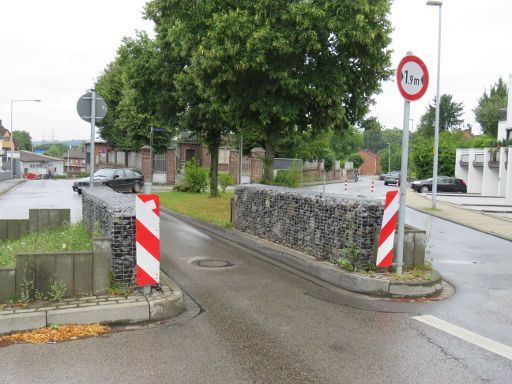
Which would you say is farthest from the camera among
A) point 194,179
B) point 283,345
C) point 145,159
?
point 145,159

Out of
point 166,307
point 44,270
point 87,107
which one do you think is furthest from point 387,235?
point 87,107

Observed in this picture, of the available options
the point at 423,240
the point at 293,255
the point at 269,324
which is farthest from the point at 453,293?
the point at 269,324

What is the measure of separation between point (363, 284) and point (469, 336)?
1.96m

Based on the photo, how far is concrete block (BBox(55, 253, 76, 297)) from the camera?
5691mm

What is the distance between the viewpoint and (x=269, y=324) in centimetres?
560

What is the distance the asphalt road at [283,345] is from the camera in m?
4.24

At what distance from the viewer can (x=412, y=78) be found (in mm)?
7664

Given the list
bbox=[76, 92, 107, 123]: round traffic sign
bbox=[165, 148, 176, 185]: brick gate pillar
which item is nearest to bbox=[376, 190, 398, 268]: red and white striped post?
bbox=[76, 92, 107, 123]: round traffic sign

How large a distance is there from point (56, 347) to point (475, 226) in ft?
49.5

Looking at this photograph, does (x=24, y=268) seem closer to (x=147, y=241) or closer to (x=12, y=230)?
(x=147, y=241)

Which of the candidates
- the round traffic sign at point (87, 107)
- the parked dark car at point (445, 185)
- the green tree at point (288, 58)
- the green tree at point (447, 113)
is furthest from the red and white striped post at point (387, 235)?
the green tree at point (447, 113)

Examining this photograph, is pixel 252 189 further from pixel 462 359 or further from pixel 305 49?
pixel 462 359

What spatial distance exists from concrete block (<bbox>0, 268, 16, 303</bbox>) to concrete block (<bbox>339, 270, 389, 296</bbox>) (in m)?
4.46

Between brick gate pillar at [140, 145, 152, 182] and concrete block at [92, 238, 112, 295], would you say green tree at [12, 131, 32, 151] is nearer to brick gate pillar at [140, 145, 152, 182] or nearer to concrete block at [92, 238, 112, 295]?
brick gate pillar at [140, 145, 152, 182]
